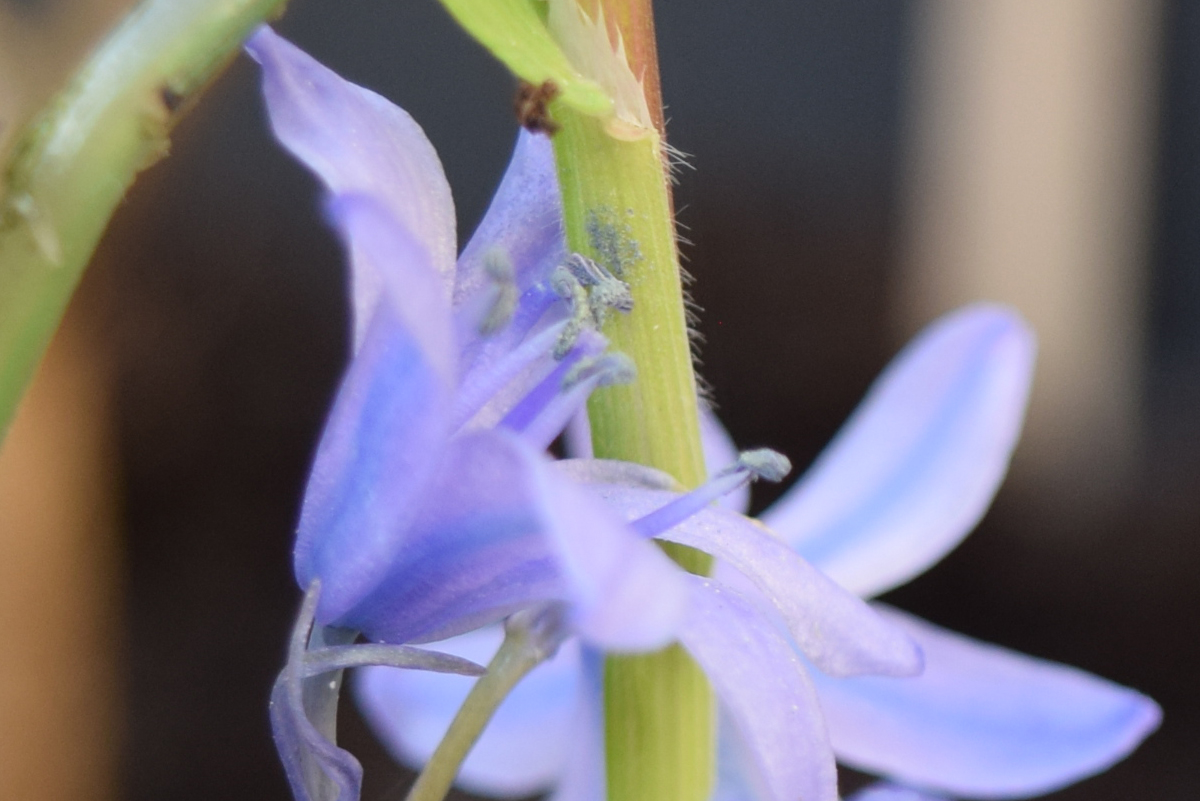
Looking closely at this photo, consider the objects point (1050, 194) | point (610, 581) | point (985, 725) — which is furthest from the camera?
point (1050, 194)

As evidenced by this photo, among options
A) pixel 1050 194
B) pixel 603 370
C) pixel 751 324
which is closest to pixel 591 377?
pixel 603 370

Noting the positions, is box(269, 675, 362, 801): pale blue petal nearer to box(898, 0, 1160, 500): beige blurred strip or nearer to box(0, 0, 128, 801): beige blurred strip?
box(0, 0, 128, 801): beige blurred strip

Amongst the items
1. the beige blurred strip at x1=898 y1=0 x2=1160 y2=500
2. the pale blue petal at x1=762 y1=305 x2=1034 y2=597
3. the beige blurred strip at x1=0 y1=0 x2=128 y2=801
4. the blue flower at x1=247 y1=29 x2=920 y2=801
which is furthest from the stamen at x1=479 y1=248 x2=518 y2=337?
the beige blurred strip at x1=898 y1=0 x2=1160 y2=500

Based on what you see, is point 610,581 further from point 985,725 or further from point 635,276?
point 985,725

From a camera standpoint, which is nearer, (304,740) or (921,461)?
(304,740)

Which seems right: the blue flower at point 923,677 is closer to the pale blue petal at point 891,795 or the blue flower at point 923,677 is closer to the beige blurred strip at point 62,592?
the pale blue petal at point 891,795

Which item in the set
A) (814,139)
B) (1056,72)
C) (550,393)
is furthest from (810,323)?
(550,393)
